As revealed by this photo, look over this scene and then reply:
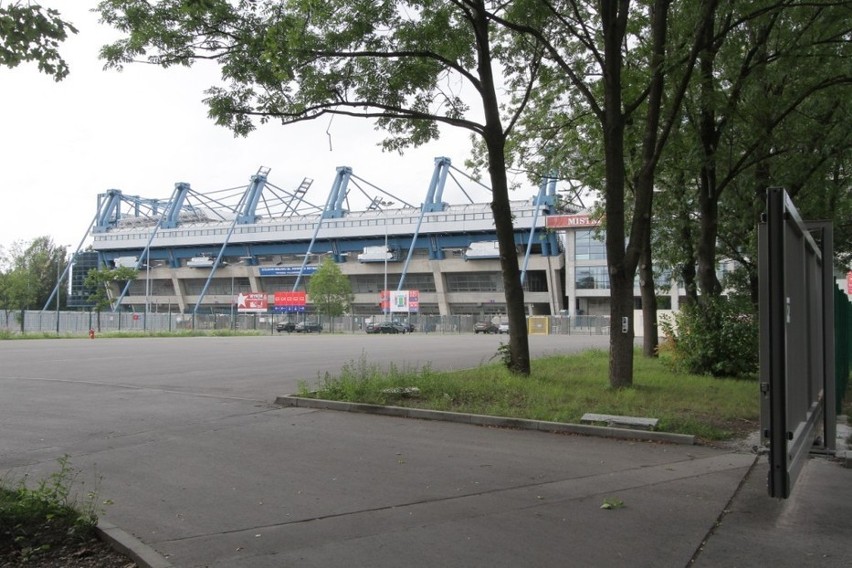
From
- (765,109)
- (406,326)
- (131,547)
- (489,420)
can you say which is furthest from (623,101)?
(406,326)

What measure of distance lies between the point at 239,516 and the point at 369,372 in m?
8.92

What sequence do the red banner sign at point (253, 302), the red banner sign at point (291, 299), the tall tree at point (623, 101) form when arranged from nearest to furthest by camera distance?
1. the tall tree at point (623, 101)
2. the red banner sign at point (253, 302)
3. the red banner sign at point (291, 299)

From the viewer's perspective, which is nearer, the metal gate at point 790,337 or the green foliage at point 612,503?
the metal gate at point 790,337

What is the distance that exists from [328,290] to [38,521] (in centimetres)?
7598

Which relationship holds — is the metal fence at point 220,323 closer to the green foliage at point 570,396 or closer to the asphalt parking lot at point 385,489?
the green foliage at point 570,396

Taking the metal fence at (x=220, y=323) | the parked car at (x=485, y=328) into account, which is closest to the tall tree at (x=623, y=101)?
the metal fence at (x=220, y=323)

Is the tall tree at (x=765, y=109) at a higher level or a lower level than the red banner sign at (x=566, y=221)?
lower

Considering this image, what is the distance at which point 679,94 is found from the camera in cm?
→ 1273

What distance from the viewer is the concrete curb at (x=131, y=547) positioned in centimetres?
458

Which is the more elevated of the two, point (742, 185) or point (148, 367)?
point (742, 185)

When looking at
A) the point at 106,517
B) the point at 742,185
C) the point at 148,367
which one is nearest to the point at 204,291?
the point at 148,367

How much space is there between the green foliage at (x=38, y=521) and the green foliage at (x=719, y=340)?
13.7 m

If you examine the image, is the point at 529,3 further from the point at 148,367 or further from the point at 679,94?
the point at 148,367

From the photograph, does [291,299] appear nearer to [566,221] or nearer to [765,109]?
[566,221]
